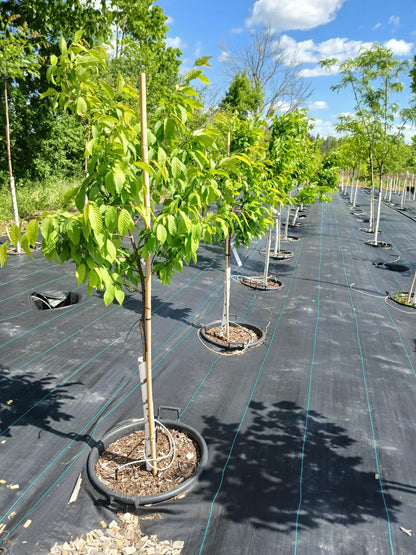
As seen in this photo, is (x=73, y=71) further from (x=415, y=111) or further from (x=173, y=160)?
(x=415, y=111)

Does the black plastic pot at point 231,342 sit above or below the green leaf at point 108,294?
below

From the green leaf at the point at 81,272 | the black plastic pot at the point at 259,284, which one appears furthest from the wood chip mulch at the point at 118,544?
the black plastic pot at the point at 259,284

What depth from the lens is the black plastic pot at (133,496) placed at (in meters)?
2.68

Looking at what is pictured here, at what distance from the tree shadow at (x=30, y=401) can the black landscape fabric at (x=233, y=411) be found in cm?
2

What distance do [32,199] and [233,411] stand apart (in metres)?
12.2

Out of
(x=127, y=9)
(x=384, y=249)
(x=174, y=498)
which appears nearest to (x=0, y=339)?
(x=174, y=498)

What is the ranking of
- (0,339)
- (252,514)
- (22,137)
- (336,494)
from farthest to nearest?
(22,137)
(0,339)
(336,494)
(252,514)

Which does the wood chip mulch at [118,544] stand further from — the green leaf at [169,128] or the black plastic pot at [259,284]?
the black plastic pot at [259,284]

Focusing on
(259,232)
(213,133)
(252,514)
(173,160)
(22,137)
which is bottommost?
(252,514)

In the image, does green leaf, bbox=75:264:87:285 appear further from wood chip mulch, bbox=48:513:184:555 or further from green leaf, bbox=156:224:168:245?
wood chip mulch, bbox=48:513:184:555

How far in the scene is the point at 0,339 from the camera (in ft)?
16.0

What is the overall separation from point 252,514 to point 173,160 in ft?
8.80

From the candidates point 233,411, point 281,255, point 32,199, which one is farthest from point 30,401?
point 32,199

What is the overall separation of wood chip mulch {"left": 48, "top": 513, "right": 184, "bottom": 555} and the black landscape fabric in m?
0.07
